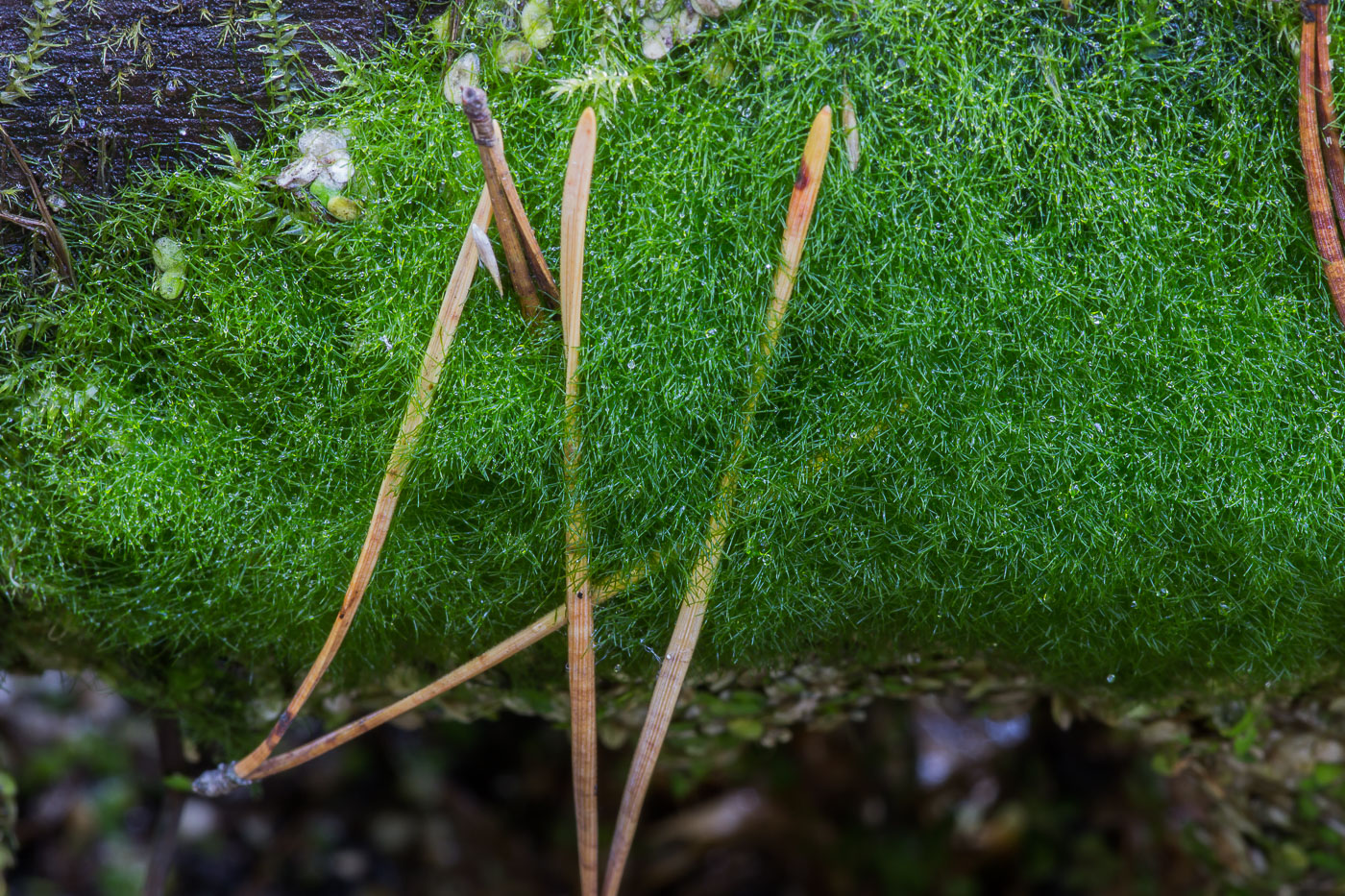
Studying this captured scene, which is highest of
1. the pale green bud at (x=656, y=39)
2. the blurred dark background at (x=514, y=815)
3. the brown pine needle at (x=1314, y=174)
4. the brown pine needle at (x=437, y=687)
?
the pale green bud at (x=656, y=39)

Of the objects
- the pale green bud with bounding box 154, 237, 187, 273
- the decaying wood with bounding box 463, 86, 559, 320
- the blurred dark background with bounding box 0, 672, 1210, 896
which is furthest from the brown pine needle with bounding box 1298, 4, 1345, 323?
the blurred dark background with bounding box 0, 672, 1210, 896

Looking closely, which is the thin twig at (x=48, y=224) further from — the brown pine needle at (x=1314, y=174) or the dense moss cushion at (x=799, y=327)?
the brown pine needle at (x=1314, y=174)

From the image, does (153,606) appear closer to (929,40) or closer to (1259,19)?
(929,40)

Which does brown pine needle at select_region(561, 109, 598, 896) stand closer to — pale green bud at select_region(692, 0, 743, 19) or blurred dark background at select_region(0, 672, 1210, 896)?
pale green bud at select_region(692, 0, 743, 19)

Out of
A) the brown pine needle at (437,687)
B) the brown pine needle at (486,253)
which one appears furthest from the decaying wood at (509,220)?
the brown pine needle at (437,687)

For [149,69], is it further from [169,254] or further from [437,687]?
[437,687]

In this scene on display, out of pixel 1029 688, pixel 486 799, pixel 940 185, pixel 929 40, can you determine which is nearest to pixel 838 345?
pixel 940 185

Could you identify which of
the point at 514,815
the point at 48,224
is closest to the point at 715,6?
the point at 48,224

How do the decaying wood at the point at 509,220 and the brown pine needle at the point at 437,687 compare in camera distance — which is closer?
the decaying wood at the point at 509,220
